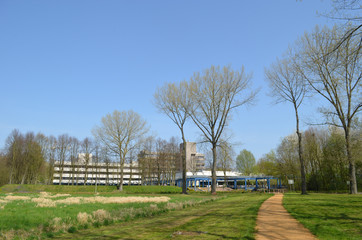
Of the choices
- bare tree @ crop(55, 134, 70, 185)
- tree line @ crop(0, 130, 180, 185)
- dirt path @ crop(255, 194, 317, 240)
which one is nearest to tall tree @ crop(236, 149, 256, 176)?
tree line @ crop(0, 130, 180, 185)

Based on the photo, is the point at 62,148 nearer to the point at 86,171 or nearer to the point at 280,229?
the point at 86,171

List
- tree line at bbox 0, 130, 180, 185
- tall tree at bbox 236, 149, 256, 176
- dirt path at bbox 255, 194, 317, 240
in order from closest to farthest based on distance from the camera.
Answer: dirt path at bbox 255, 194, 317, 240
tree line at bbox 0, 130, 180, 185
tall tree at bbox 236, 149, 256, 176

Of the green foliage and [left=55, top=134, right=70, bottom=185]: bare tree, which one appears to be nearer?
the green foliage

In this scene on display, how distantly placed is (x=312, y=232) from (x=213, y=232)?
2967 mm

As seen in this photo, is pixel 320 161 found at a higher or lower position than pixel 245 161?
lower

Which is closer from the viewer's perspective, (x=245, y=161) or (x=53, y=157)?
(x=53, y=157)

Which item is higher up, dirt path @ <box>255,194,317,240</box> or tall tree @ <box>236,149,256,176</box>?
tall tree @ <box>236,149,256,176</box>

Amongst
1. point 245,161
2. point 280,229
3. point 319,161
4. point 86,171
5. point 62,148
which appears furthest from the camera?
point 245,161

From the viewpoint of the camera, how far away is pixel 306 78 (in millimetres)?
27219

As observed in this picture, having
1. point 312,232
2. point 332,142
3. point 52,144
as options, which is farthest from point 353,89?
point 52,144

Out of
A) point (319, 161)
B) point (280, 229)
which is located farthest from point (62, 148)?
point (280, 229)

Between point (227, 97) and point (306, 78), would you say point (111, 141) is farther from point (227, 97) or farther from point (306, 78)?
point (306, 78)

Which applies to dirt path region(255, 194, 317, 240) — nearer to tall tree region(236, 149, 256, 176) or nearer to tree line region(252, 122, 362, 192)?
tree line region(252, 122, 362, 192)

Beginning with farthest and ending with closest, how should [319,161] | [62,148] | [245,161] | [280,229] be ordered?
[245,161] → [62,148] → [319,161] → [280,229]
